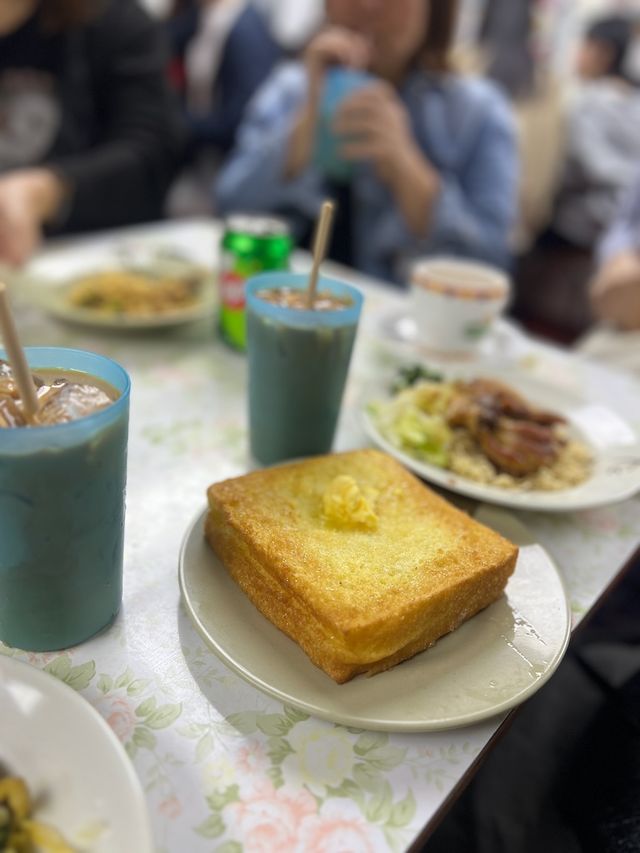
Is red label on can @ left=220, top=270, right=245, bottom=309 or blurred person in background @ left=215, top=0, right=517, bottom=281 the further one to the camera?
blurred person in background @ left=215, top=0, right=517, bottom=281

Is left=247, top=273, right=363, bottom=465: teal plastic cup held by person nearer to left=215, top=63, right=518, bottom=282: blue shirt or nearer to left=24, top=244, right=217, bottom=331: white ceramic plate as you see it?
left=24, top=244, right=217, bottom=331: white ceramic plate

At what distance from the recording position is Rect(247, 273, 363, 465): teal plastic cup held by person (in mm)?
902

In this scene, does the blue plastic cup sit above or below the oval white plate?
above

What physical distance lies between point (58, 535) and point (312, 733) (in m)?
0.29

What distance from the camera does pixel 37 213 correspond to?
1804mm

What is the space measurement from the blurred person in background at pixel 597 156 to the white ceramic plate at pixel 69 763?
4.26 meters

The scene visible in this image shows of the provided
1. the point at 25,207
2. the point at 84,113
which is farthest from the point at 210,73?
the point at 25,207

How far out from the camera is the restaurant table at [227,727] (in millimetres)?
520

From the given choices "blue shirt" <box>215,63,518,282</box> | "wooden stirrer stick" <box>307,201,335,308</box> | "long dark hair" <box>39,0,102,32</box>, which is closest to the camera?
"wooden stirrer stick" <box>307,201,335,308</box>

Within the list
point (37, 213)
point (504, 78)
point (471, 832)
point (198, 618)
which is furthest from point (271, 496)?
point (504, 78)

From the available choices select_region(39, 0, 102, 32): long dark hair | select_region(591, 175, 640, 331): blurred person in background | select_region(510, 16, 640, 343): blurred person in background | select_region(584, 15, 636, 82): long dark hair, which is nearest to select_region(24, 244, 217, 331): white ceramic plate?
select_region(39, 0, 102, 32): long dark hair

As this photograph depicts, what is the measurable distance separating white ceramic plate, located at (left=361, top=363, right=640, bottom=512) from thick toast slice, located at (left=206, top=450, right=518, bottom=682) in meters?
0.09

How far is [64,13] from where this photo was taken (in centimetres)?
201

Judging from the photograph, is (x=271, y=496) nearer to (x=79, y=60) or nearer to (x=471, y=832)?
(x=471, y=832)
